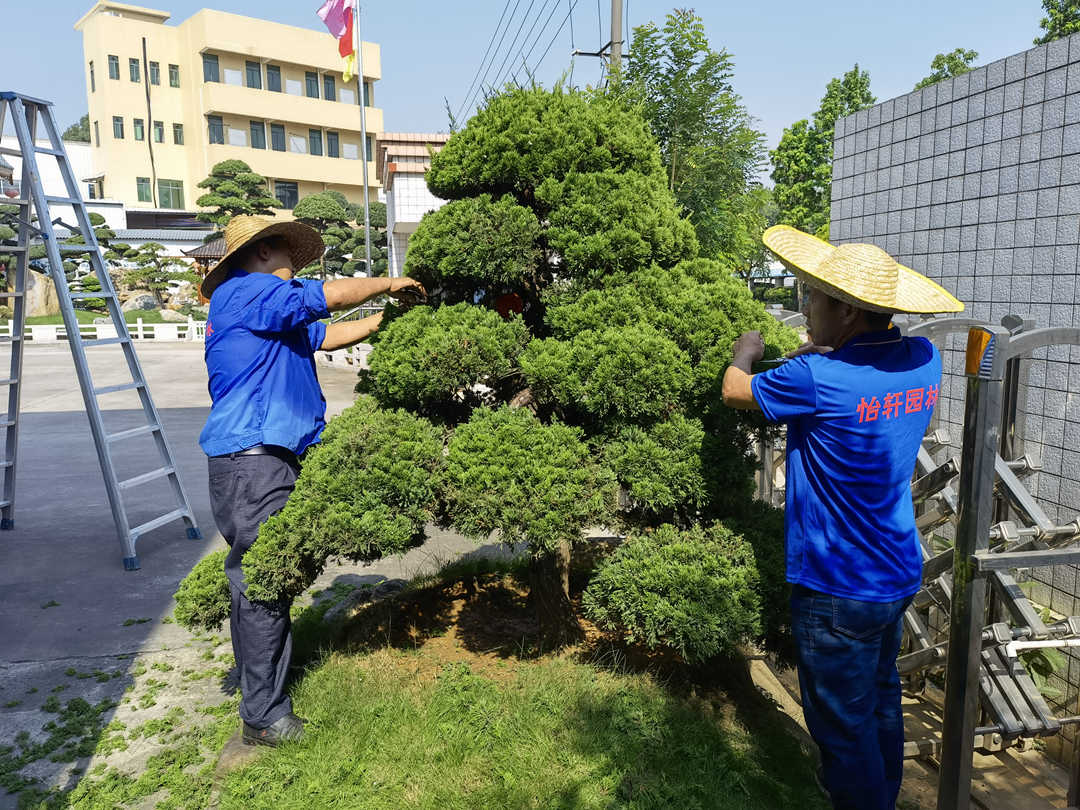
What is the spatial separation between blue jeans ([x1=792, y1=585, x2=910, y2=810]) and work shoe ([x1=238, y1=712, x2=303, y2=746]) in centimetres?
189

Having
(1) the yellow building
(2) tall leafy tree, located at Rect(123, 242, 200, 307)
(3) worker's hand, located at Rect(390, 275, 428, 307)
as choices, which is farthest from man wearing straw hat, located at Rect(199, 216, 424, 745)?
(1) the yellow building

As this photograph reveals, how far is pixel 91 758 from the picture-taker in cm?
307

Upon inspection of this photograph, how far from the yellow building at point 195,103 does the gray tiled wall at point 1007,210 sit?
44.4 metres

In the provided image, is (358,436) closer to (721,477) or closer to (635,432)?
(635,432)

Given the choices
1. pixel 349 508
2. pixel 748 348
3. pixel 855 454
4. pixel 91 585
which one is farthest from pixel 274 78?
pixel 855 454

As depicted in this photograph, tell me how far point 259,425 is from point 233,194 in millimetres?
40436

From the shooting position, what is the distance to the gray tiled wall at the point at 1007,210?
4074 mm

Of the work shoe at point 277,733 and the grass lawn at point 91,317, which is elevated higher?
the grass lawn at point 91,317

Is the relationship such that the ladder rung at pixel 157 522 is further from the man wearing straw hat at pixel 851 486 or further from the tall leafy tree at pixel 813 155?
the tall leafy tree at pixel 813 155

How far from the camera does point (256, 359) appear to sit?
118 inches

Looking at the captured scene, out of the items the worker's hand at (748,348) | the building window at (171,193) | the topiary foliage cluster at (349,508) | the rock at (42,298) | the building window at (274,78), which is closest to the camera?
the worker's hand at (748,348)

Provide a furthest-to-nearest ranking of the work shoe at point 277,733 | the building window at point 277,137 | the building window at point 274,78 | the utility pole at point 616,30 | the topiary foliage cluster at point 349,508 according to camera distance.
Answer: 1. the building window at point 277,137
2. the building window at point 274,78
3. the utility pole at point 616,30
4. the work shoe at point 277,733
5. the topiary foliage cluster at point 349,508

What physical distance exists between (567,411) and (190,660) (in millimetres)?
2403

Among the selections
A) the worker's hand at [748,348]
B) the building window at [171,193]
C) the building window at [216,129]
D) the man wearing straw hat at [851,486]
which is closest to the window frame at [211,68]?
the building window at [216,129]
